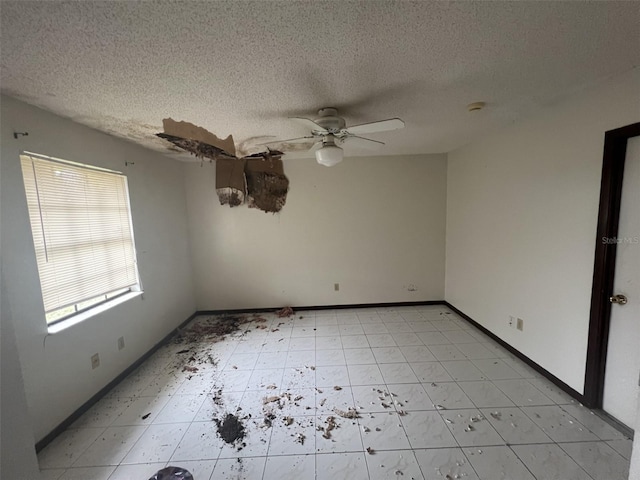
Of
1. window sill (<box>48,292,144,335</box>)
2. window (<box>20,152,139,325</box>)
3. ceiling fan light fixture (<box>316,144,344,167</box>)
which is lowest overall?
window sill (<box>48,292,144,335</box>)

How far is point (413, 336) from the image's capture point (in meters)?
3.09

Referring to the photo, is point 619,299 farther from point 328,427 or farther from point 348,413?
point 328,427

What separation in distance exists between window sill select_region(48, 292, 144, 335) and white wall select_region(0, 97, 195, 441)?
47 millimetres

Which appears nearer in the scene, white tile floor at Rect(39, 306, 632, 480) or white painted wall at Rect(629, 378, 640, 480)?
white painted wall at Rect(629, 378, 640, 480)

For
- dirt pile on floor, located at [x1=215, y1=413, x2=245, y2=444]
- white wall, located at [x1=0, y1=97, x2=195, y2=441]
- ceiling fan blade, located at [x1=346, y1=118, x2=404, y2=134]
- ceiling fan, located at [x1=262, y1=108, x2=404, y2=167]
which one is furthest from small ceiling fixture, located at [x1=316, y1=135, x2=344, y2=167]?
dirt pile on floor, located at [x1=215, y1=413, x2=245, y2=444]

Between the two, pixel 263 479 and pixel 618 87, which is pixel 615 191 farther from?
pixel 263 479

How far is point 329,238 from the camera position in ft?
12.8

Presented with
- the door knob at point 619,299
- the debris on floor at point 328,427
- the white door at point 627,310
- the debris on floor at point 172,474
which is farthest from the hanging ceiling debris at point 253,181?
the door knob at point 619,299

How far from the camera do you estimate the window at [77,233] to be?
1.79 meters

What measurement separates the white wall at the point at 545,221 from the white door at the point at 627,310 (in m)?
0.15

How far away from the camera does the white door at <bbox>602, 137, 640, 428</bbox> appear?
1628 mm

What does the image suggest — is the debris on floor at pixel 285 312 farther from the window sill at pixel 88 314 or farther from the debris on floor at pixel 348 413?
the debris on floor at pixel 348 413

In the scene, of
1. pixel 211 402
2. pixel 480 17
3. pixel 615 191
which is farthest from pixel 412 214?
pixel 211 402

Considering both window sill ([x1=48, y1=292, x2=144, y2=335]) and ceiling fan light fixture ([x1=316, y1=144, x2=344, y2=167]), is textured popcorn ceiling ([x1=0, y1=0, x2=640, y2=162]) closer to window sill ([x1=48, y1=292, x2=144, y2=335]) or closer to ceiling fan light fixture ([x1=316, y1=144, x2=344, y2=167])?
ceiling fan light fixture ([x1=316, y1=144, x2=344, y2=167])
